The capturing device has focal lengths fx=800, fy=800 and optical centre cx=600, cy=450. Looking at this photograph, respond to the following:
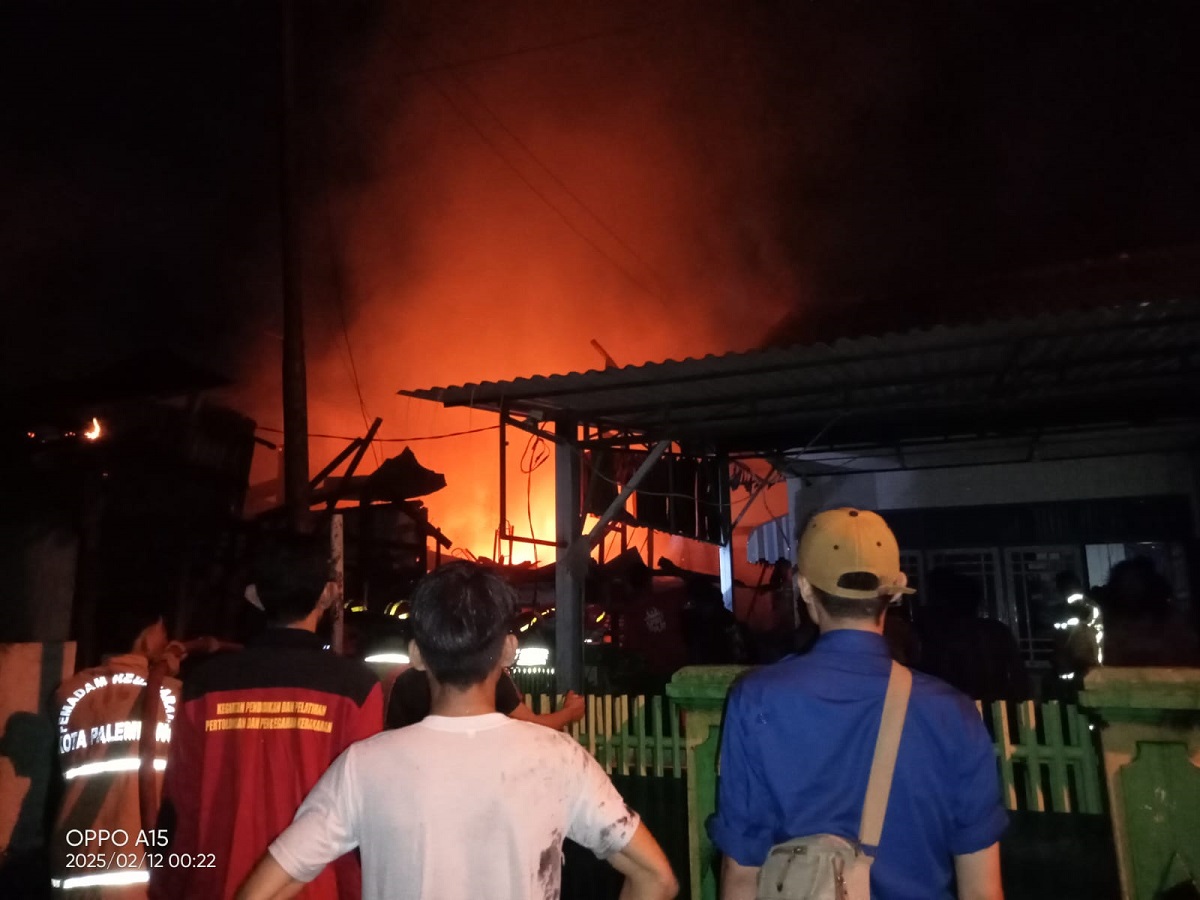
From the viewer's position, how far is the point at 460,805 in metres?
1.84

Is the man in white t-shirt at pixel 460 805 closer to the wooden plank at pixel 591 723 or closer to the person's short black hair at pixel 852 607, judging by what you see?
the person's short black hair at pixel 852 607

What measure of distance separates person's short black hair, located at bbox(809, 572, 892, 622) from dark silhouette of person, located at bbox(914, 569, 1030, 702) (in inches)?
139

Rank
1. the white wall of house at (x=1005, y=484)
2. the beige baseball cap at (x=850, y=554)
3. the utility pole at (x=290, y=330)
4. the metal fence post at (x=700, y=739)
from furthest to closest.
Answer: the white wall of house at (x=1005, y=484)
the utility pole at (x=290, y=330)
the metal fence post at (x=700, y=739)
the beige baseball cap at (x=850, y=554)

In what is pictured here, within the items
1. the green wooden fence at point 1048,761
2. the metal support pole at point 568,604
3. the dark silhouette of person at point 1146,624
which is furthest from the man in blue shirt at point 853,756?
the metal support pole at point 568,604

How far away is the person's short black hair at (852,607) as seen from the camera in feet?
6.93

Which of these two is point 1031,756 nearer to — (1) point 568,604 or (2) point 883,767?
(2) point 883,767

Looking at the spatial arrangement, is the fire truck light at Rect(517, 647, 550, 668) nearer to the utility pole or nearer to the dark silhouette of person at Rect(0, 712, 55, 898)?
the utility pole

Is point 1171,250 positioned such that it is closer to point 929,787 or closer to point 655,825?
point 655,825

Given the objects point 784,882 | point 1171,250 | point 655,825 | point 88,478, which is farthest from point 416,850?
point 1171,250

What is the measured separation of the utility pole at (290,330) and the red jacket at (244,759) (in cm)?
533

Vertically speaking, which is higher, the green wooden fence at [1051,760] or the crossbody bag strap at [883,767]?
the crossbody bag strap at [883,767]

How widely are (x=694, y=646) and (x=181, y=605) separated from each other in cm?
838

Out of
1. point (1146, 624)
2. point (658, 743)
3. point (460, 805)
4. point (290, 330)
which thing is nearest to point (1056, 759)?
point (1146, 624)

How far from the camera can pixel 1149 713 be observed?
3.23 metres
